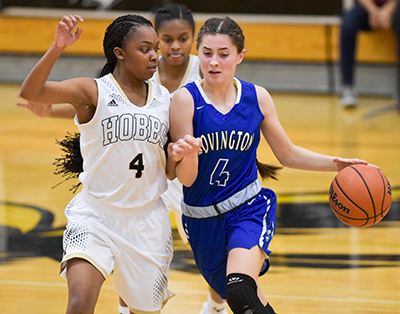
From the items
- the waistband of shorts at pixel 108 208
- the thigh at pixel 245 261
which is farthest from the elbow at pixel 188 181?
the thigh at pixel 245 261

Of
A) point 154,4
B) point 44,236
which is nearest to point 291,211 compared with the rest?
point 44,236

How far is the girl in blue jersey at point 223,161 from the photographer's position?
112 inches

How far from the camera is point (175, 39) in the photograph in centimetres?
370

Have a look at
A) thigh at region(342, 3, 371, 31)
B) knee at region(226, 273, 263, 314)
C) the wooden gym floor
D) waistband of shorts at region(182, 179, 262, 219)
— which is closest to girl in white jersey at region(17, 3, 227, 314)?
the wooden gym floor

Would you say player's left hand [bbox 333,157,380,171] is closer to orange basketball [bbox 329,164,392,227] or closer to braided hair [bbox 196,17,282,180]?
orange basketball [bbox 329,164,392,227]

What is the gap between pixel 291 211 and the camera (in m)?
5.41

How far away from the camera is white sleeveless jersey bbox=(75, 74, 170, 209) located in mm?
2734

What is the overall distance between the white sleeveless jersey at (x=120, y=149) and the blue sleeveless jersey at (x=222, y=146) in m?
0.21

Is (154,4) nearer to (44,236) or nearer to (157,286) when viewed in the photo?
(44,236)

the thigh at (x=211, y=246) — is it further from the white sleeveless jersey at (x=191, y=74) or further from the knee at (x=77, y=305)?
the white sleeveless jersey at (x=191, y=74)

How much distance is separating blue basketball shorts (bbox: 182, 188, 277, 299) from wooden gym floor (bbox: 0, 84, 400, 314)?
29.3 inches

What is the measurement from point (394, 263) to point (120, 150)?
246 cm

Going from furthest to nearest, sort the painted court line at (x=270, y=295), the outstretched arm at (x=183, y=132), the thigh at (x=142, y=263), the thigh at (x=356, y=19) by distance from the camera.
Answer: the thigh at (x=356, y=19) < the painted court line at (x=270, y=295) < the thigh at (x=142, y=263) < the outstretched arm at (x=183, y=132)

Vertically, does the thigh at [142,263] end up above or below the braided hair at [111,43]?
below
